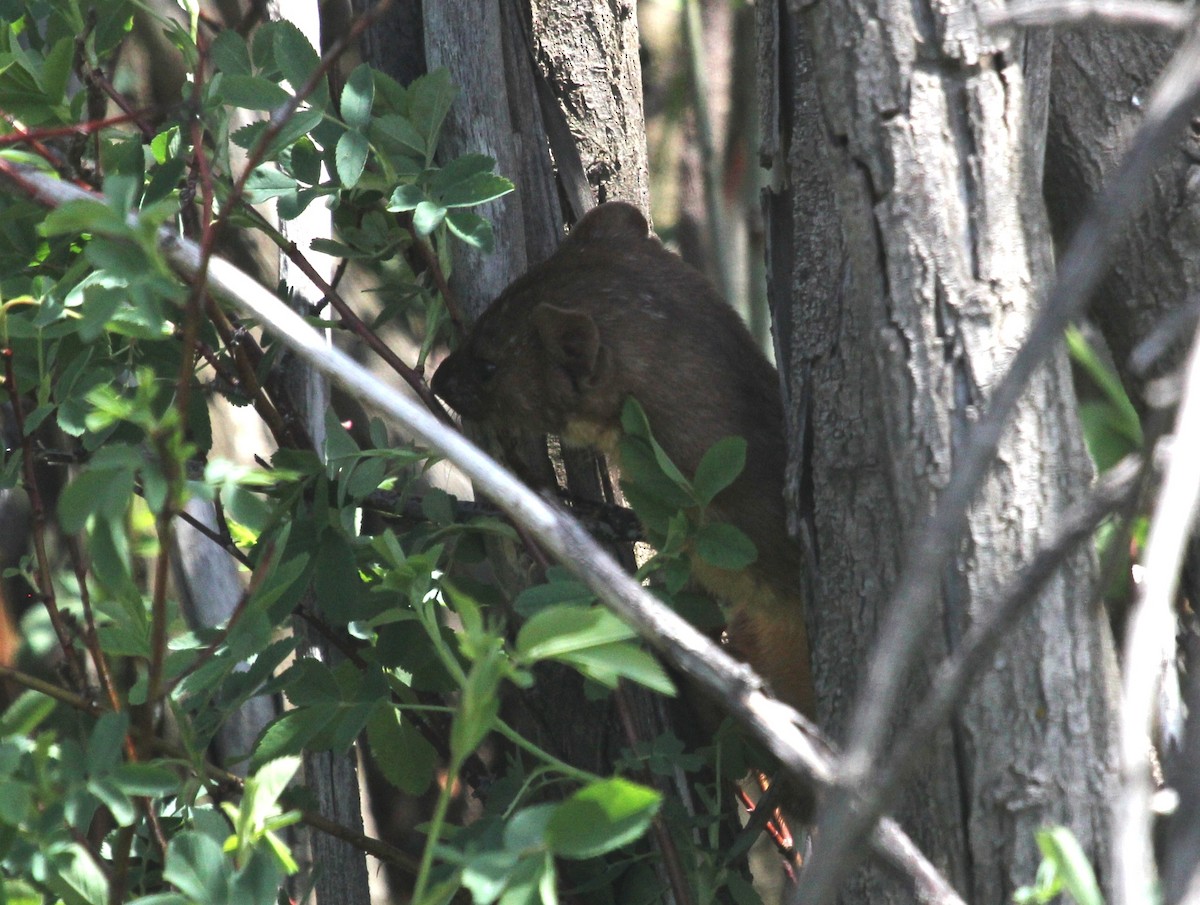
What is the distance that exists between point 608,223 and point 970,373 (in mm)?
1182

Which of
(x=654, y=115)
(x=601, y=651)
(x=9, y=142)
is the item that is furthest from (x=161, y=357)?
(x=654, y=115)

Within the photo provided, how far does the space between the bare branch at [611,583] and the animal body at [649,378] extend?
1.02 metres

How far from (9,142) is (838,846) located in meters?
1.18

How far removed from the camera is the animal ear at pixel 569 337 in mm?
2281

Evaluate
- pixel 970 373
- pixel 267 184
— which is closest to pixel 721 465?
pixel 970 373

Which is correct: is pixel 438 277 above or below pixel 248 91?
below

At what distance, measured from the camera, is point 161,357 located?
72.8 inches

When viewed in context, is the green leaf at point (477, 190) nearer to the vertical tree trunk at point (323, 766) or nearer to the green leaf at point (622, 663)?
the vertical tree trunk at point (323, 766)

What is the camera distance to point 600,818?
0.98 m

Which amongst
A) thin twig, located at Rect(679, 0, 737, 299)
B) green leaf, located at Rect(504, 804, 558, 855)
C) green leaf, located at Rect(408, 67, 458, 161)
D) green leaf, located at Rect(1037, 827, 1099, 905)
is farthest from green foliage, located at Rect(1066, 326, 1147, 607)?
thin twig, located at Rect(679, 0, 737, 299)

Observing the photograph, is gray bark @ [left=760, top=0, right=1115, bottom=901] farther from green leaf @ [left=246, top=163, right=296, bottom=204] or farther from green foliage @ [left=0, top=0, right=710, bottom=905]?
green leaf @ [left=246, top=163, right=296, bottom=204]

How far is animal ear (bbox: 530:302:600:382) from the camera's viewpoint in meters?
2.28

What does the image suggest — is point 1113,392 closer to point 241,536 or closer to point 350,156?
point 350,156

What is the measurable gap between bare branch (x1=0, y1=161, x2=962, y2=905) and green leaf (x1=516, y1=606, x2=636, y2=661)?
8 cm
